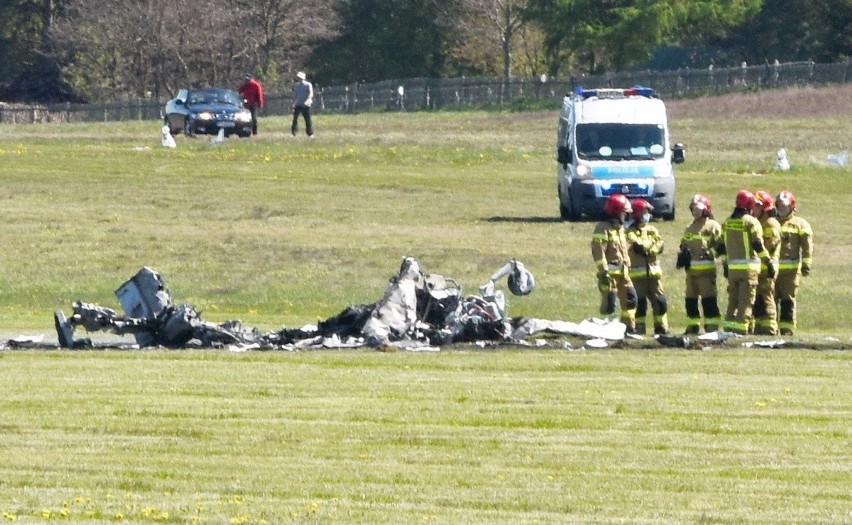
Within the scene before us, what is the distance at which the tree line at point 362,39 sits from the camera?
82938 mm

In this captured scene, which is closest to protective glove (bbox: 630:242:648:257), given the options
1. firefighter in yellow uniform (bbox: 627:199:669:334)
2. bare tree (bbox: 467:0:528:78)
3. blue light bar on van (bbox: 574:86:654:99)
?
firefighter in yellow uniform (bbox: 627:199:669:334)

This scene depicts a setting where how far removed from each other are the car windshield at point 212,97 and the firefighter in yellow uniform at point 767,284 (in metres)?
30.5

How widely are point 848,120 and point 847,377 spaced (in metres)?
45.1

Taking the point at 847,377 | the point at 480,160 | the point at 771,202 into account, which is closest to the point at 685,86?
the point at 480,160

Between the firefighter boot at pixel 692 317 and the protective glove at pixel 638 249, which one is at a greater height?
the protective glove at pixel 638 249

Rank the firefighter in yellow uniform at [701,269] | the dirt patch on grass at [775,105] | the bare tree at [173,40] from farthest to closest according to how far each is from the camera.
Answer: the bare tree at [173,40] < the dirt patch on grass at [775,105] < the firefighter in yellow uniform at [701,269]

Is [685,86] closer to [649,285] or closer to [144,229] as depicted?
[144,229]

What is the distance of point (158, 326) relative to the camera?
1992 cm

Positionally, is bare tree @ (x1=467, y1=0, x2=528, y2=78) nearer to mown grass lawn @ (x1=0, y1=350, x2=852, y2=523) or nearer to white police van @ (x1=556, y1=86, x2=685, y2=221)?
white police van @ (x1=556, y1=86, x2=685, y2=221)

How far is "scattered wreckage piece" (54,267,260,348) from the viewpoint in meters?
19.6

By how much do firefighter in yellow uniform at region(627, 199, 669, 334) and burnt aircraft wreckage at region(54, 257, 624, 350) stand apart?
928mm

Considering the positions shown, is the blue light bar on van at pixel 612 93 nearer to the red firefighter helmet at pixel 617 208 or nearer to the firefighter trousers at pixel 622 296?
the red firefighter helmet at pixel 617 208

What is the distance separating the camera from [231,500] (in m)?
10.7

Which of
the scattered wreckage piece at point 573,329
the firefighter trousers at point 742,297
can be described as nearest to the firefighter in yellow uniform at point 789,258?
the firefighter trousers at point 742,297
